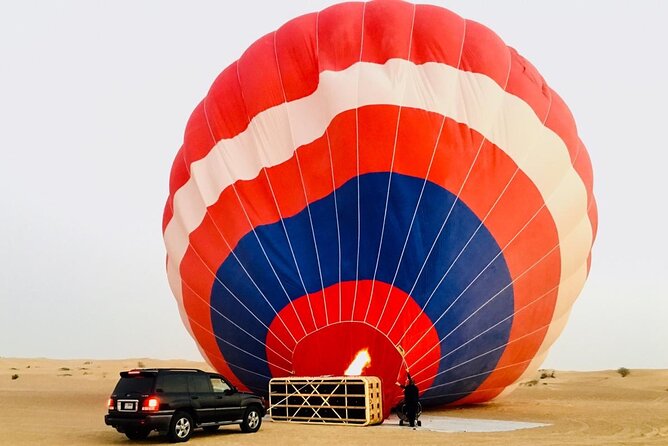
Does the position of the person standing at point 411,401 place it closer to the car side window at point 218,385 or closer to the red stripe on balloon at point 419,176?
the red stripe on balloon at point 419,176

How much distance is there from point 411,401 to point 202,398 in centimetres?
302

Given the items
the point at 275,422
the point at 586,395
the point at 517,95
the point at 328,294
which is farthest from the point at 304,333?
the point at 586,395

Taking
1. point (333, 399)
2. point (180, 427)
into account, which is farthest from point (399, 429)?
point (180, 427)

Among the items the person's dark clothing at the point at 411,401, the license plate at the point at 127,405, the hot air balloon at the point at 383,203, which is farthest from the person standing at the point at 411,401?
the license plate at the point at 127,405

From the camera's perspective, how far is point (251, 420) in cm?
1037

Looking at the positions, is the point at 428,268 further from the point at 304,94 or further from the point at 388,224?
the point at 304,94

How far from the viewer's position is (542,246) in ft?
38.5

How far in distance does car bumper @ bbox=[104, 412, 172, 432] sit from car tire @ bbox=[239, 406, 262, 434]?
1.41 meters

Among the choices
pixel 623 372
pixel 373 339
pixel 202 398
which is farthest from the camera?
pixel 623 372

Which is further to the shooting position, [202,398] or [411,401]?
[411,401]

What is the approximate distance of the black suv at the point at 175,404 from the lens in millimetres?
9133

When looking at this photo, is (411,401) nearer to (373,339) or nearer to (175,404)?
(373,339)

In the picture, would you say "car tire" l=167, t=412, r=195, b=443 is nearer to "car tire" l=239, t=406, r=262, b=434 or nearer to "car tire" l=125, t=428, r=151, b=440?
"car tire" l=125, t=428, r=151, b=440

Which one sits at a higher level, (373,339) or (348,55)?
(348,55)
